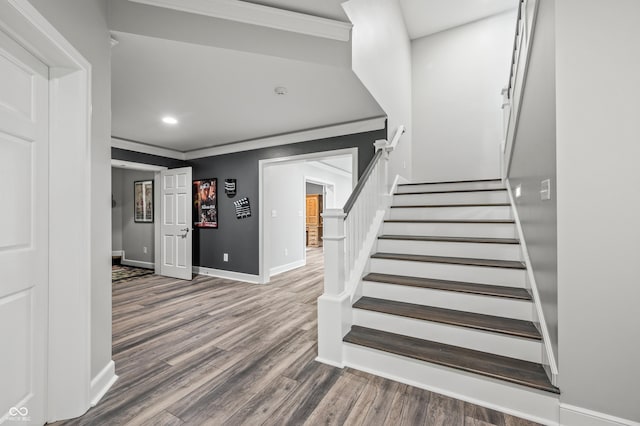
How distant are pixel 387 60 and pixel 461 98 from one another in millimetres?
2027

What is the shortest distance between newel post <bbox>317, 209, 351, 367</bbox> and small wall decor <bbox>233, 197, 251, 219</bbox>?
111 inches

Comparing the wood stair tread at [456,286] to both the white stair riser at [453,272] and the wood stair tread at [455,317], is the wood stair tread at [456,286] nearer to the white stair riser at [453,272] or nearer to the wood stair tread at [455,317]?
the white stair riser at [453,272]

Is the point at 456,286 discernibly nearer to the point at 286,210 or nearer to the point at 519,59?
the point at 519,59

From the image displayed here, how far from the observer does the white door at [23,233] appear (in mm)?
1216

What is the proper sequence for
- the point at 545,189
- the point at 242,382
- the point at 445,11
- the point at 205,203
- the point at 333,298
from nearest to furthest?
the point at 545,189 < the point at 242,382 < the point at 333,298 < the point at 445,11 < the point at 205,203

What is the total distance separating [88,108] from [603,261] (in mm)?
2695

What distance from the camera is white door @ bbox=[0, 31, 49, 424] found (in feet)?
3.99

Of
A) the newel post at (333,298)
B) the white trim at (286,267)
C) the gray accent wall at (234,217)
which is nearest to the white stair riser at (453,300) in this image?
the newel post at (333,298)

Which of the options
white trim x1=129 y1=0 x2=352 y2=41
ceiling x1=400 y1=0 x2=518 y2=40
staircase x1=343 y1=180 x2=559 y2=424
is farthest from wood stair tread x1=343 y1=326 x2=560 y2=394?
ceiling x1=400 y1=0 x2=518 y2=40

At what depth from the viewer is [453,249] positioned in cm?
242

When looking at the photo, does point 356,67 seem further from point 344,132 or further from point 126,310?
point 126,310

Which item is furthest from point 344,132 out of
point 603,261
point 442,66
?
point 603,261

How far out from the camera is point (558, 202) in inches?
53.4

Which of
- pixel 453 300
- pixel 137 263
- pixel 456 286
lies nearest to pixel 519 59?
pixel 456 286
